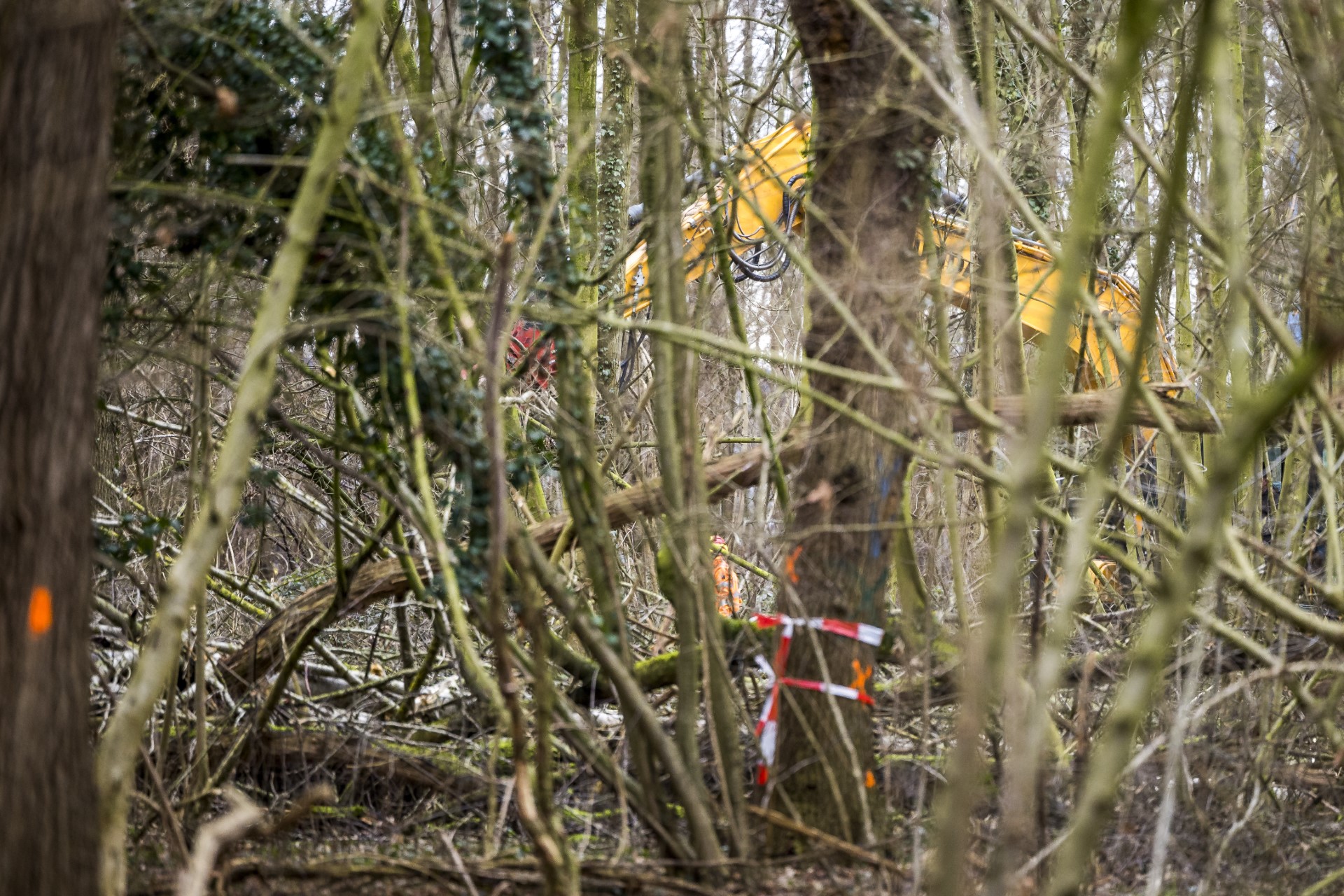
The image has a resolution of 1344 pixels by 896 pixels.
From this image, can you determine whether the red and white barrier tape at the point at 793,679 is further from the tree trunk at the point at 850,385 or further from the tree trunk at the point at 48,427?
the tree trunk at the point at 48,427

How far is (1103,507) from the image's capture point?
7465 mm

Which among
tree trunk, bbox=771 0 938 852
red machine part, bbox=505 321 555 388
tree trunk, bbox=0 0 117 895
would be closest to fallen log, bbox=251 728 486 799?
tree trunk, bbox=771 0 938 852

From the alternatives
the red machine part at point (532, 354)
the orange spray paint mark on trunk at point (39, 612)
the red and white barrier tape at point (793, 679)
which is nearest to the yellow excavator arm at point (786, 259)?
the red machine part at point (532, 354)

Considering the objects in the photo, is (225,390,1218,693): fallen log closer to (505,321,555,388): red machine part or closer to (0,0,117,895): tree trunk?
(505,321,555,388): red machine part

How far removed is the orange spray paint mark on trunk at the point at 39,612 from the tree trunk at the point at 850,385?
306 centimetres

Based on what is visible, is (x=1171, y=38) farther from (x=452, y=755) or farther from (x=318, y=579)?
(x=318, y=579)

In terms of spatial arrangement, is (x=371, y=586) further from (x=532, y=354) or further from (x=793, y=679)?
(x=793, y=679)

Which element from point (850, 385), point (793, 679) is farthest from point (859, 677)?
point (850, 385)

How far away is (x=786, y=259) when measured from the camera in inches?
419

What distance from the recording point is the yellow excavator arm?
270 inches

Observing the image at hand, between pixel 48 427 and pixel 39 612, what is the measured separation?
0.45 meters

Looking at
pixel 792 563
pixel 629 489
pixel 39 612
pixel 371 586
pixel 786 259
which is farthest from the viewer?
pixel 786 259

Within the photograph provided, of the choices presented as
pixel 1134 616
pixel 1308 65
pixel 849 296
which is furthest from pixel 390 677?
pixel 1308 65

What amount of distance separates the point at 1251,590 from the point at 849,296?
184 cm
